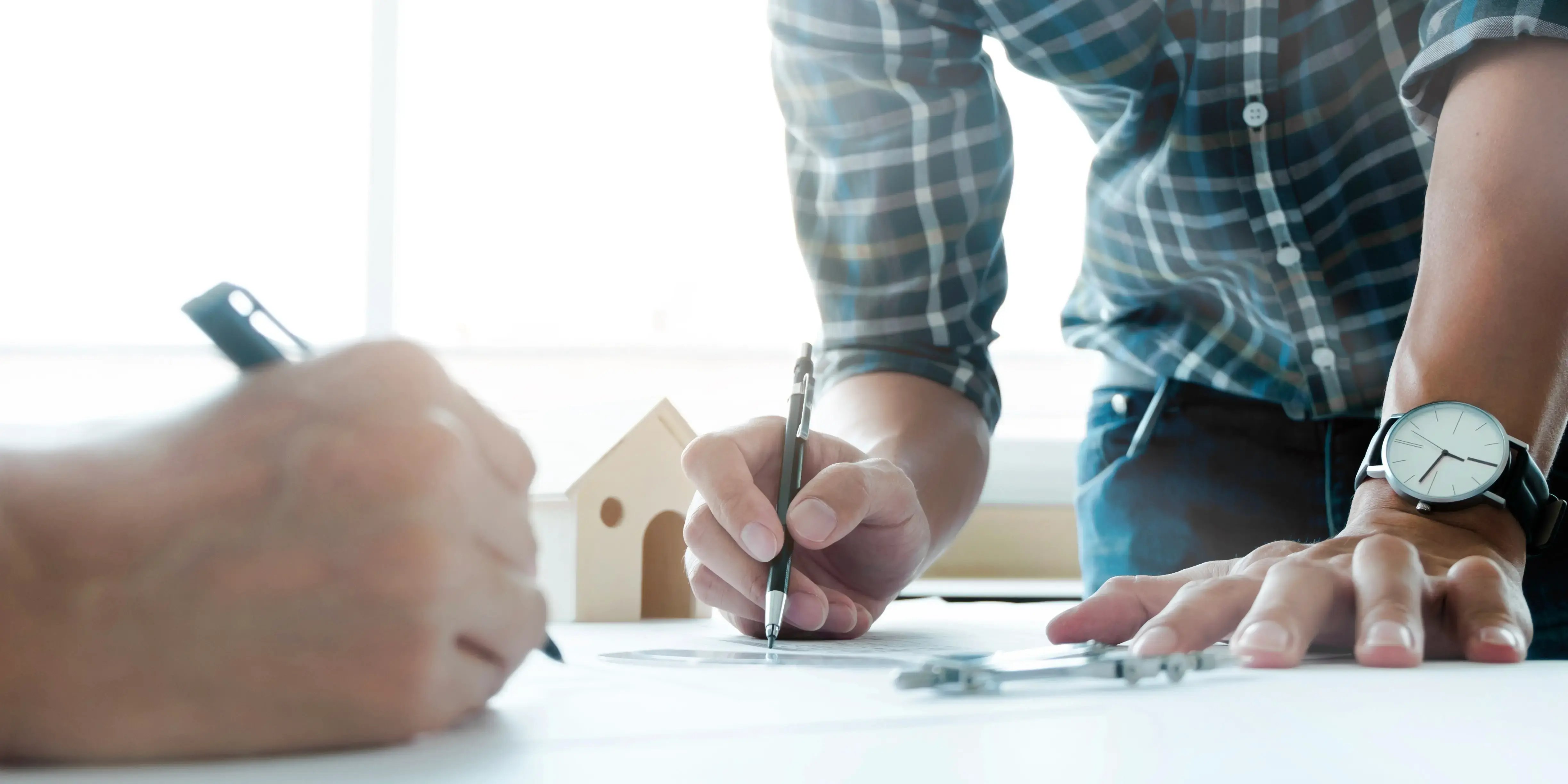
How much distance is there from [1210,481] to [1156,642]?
80cm

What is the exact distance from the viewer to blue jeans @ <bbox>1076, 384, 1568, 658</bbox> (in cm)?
123

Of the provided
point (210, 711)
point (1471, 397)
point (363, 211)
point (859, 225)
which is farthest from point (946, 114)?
point (363, 211)

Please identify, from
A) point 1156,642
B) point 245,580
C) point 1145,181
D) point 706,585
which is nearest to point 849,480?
point 706,585

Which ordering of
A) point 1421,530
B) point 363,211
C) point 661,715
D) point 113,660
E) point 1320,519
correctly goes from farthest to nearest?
point 363,211
point 1320,519
point 1421,530
point 661,715
point 113,660

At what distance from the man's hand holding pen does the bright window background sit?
1.17 meters

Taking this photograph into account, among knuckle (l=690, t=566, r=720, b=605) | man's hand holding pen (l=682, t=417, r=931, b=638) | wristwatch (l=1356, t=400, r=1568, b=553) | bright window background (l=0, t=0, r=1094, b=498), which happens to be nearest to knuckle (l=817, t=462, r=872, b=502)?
man's hand holding pen (l=682, t=417, r=931, b=638)

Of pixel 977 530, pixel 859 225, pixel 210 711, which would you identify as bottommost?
pixel 977 530

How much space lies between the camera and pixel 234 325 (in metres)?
0.38

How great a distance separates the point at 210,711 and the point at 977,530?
5.48 ft

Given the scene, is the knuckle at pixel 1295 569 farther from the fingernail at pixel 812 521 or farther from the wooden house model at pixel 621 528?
the wooden house model at pixel 621 528

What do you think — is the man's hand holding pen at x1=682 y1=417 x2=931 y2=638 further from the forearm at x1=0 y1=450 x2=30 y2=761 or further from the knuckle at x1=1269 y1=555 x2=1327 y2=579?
the forearm at x1=0 y1=450 x2=30 y2=761

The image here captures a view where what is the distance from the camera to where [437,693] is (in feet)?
1.12

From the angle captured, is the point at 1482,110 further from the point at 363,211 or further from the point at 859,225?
the point at 363,211

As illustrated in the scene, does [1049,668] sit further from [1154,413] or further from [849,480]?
[1154,413]
